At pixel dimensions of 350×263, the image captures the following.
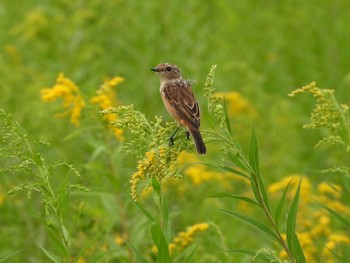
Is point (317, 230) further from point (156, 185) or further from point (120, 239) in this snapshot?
point (156, 185)

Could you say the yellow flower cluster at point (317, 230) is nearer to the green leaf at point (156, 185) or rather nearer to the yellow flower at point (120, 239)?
the yellow flower at point (120, 239)

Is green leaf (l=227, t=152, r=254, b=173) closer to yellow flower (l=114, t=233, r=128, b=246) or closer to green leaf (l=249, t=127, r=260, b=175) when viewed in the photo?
green leaf (l=249, t=127, r=260, b=175)

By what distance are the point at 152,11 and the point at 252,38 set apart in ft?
4.75

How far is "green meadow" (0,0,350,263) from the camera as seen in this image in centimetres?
423

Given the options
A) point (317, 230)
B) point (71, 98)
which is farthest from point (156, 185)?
point (317, 230)

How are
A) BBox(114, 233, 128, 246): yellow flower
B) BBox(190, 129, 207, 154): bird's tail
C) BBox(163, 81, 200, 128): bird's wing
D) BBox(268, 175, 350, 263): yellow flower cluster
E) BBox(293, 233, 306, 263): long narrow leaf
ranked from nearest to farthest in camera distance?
1. BBox(293, 233, 306, 263): long narrow leaf
2. BBox(190, 129, 207, 154): bird's tail
3. BBox(163, 81, 200, 128): bird's wing
4. BBox(114, 233, 128, 246): yellow flower
5. BBox(268, 175, 350, 263): yellow flower cluster

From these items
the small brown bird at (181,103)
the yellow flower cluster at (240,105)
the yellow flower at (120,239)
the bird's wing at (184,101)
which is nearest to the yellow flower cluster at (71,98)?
the small brown bird at (181,103)

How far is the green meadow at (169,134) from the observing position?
4.23 metres

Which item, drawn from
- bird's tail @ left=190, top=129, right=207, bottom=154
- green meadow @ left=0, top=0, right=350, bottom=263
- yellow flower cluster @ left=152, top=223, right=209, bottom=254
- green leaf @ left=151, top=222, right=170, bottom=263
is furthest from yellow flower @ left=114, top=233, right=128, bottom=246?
green leaf @ left=151, top=222, right=170, bottom=263

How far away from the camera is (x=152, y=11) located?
1233 cm

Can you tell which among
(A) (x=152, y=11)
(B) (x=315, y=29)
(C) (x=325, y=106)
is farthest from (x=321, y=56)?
(C) (x=325, y=106)

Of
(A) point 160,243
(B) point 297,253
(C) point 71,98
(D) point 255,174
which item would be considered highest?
(C) point 71,98

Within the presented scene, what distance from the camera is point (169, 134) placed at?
4.40 m

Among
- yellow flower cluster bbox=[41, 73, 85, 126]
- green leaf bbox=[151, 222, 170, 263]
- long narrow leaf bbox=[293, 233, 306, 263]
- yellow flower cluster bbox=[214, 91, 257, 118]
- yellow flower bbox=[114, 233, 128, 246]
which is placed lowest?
long narrow leaf bbox=[293, 233, 306, 263]
